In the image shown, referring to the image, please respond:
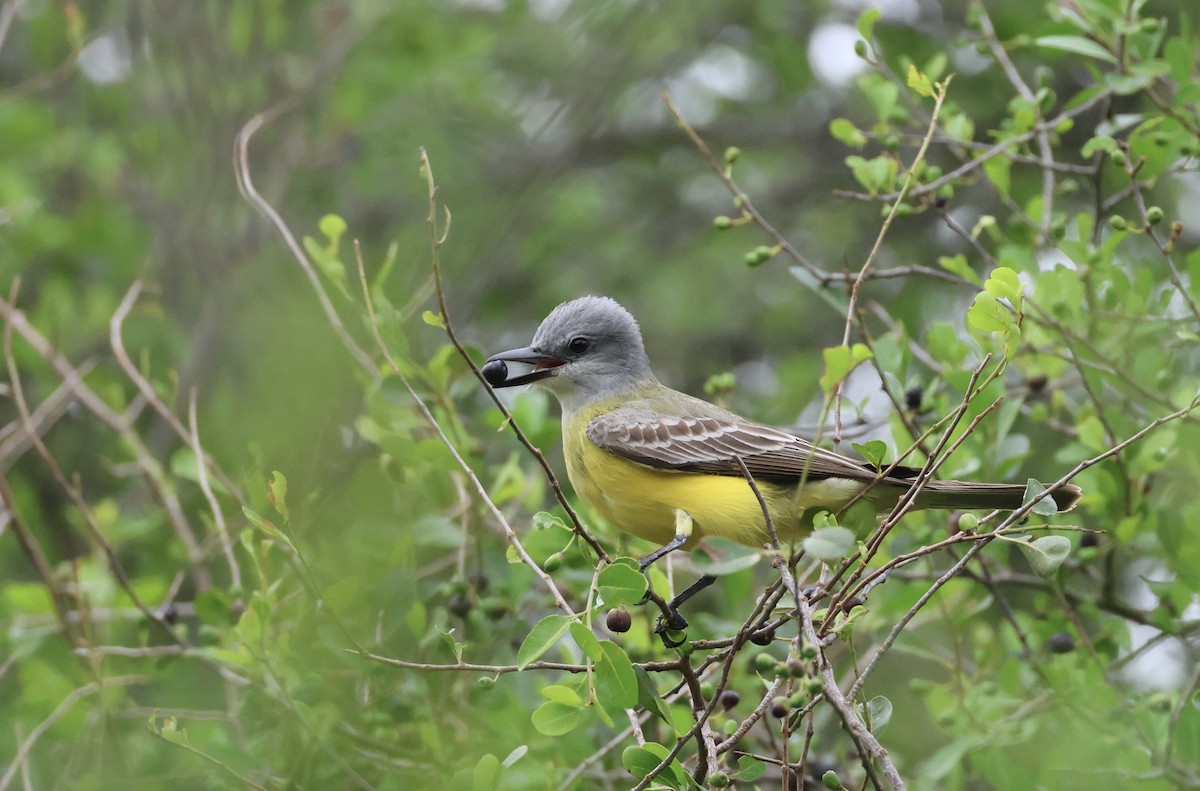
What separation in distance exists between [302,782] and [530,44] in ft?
27.9

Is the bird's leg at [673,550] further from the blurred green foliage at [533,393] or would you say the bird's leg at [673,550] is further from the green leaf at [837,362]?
the green leaf at [837,362]

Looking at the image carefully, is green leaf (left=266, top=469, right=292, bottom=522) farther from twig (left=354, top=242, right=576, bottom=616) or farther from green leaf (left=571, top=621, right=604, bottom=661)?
green leaf (left=571, top=621, right=604, bottom=661)

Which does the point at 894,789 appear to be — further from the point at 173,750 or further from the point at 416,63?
Answer: the point at 416,63

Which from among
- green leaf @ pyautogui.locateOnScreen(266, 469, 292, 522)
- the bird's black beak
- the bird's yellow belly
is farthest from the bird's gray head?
green leaf @ pyautogui.locateOnScreen(266, 469, 292, 522)

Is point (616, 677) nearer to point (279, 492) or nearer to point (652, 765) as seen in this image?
point (652, 765)

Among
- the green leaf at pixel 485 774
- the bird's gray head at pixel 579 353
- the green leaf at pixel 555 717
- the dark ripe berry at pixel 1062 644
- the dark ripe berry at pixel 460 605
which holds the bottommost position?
the dark ripe berry at pixel 1062 644

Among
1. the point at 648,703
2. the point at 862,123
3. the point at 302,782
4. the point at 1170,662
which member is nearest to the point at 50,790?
Result: the point at 302,782

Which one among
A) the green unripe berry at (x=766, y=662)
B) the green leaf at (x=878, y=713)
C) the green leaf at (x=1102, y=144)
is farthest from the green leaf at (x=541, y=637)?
the green leaf at (x=1102, y=144)

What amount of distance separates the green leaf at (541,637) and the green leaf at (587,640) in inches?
0.8

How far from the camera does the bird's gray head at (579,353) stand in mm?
5312

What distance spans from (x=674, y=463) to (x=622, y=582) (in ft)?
→ 5.92

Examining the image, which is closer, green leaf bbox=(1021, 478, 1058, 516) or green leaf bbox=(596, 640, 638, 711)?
green leaf bbox=(1021, 478, 1058, 516)

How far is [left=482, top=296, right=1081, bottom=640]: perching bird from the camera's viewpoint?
4434mm

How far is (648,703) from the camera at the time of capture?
3.14 m
